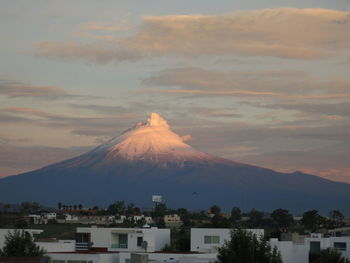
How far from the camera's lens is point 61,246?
79.3 meters

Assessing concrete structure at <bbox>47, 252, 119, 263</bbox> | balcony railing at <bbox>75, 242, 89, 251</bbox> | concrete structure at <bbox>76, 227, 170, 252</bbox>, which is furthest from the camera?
concrete structure at <bbox>76, 227, 170, 252</bbox>

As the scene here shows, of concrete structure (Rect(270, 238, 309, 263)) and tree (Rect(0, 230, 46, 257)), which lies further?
concrete structure (Rect(270, 238, 309, 263))

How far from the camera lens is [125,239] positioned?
290ft

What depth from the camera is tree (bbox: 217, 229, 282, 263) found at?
60812 mm

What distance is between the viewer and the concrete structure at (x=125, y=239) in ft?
287

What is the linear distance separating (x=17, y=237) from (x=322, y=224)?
127347 millimetres

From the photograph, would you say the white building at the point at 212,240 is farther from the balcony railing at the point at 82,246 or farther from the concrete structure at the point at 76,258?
the concrete structure at the point at 76,258

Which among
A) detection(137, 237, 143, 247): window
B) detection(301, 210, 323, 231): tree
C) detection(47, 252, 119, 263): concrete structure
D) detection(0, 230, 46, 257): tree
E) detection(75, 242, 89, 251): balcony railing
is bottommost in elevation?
detection(47, 252, 119, 263): concrete structure

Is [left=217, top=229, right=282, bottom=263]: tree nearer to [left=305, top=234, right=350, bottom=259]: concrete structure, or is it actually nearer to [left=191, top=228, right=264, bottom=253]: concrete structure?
[left=191, top=228, right=264, bottom=253]: concrete structure

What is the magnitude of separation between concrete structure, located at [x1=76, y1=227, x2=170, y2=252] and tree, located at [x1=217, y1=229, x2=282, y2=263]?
84.8 ft

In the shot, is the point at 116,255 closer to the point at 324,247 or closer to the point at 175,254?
the point at 175,254

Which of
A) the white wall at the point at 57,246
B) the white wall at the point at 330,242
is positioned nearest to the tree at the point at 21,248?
the white wall at the point at 57,246

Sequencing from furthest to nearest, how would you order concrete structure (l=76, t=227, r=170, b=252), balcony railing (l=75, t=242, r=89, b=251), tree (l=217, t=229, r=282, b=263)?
concrete structure (l=76, t=227, r=170, b=252)
balcony railing (l=75, t=242, r=89, b=251)
tree (l=217, t=229, r=282, b=263)

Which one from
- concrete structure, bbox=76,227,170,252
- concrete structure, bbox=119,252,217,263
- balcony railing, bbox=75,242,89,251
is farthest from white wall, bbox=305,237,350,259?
balcony railing, bbox=75,242,89,251
